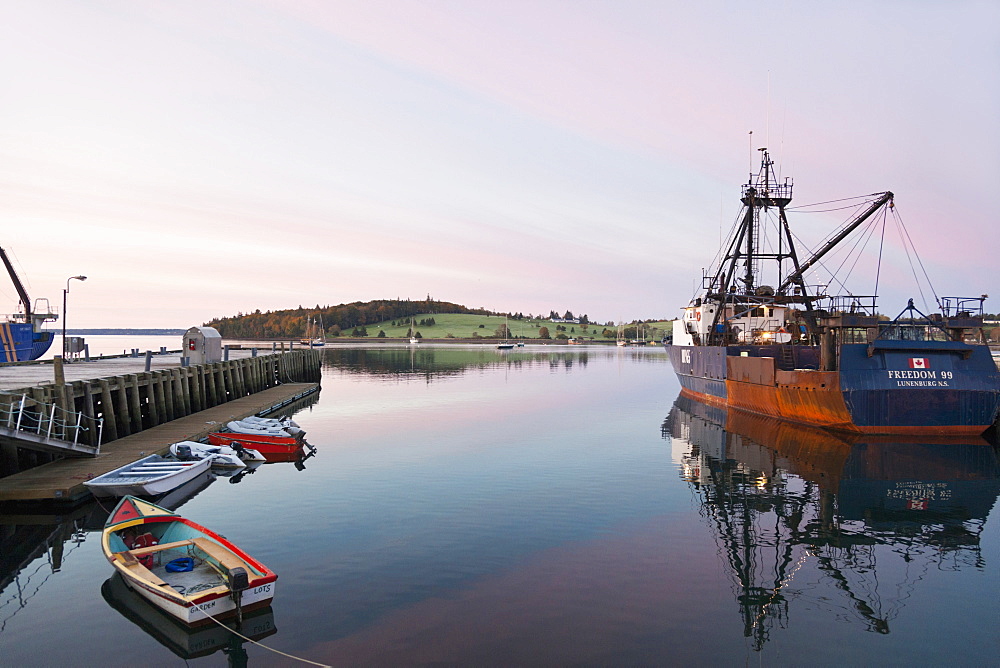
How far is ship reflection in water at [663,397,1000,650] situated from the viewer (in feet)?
42.1

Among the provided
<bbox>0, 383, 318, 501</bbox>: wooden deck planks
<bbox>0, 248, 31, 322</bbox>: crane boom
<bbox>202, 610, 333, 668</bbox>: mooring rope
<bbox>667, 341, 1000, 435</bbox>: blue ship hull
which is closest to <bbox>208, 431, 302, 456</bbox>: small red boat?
<bbox>0, 383, 318, 501</bbox>: wooden deck planks

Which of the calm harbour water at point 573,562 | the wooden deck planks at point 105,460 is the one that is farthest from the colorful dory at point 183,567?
the wooden deck planks at point 105,460

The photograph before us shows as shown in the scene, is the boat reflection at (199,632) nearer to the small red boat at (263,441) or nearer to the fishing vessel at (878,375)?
the small red boat at (263,441)

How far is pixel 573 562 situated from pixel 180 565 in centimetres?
822

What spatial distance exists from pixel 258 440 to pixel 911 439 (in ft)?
101

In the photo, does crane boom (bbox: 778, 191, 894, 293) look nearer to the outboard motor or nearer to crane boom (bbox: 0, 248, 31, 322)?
the outboard motor

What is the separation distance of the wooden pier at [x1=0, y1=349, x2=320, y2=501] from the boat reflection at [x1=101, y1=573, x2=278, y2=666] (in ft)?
26.3

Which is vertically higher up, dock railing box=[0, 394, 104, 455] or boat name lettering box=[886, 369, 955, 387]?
boat name lettering box=[886, 369, 955, 387]

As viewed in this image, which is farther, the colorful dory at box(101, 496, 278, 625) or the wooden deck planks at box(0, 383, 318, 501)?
the wooden deck planks at box(0, 383, 318, 501)

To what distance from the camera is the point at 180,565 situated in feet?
38.8

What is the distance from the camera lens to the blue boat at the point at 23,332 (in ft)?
177

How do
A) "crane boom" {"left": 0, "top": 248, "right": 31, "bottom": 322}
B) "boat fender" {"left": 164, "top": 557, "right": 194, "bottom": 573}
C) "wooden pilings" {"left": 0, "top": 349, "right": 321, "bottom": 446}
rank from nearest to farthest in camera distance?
"boat fender" {"left": 164, "top": 557, "right": 194, "bottom": 573}, "wooden pilings" {"left": 0, "top": 349, "right": 321, "bottom": 446}, "crane boom" {"left": 0, "top": 248, "right": 31, "bottom": 322}

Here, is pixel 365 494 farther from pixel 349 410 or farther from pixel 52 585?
pixel 349 410

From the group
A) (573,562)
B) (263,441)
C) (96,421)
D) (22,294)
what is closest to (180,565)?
(573,562)
